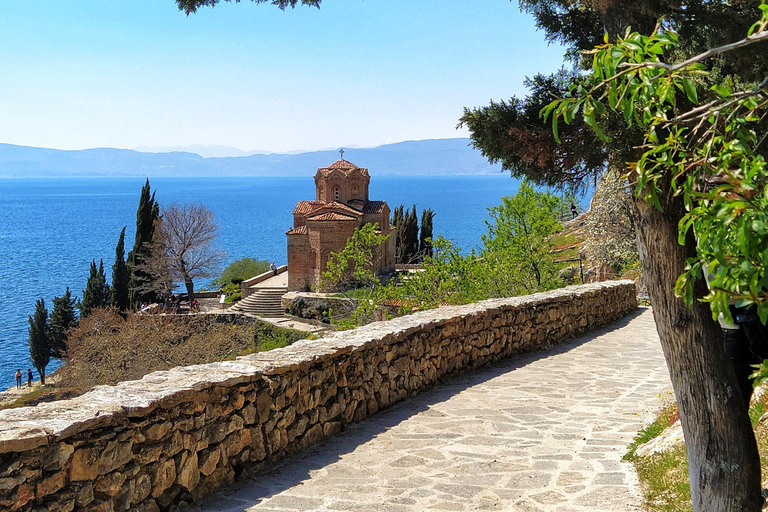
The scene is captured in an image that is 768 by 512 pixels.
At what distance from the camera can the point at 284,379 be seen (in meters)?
5.66

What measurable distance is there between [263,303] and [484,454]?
4407cm

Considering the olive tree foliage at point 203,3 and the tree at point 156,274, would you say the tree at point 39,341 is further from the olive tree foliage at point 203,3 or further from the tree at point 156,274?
the olive tree foliage at point 203,3

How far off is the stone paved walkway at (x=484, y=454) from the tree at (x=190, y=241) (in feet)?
172

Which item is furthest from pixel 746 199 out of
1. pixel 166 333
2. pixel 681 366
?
pixel 166 333

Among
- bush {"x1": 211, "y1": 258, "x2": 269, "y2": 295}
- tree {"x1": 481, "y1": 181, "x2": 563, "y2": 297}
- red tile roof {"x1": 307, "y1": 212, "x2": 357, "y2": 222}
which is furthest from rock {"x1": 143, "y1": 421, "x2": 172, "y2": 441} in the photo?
bush {"x1": 211, "y1": 258, "x2": 269, "y2": 295}

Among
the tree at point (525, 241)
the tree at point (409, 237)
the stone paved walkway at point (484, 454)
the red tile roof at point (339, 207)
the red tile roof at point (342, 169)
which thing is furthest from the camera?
the tree at point (409, 237)

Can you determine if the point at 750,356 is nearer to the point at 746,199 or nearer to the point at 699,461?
the point at 699,461

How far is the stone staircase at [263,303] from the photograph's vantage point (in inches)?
1870

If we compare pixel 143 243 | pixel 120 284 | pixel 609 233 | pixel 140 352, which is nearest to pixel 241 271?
pixel 143 243

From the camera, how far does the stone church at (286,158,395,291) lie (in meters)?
49.7

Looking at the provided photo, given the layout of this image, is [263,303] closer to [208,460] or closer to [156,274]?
[156,274]

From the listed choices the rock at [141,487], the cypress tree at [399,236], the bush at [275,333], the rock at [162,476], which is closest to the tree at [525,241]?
the rock at [162,476]

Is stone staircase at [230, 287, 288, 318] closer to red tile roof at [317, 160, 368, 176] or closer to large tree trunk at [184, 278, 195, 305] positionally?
large tree trunk at [184, 278, 195, 305]

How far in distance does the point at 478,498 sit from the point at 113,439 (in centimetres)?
249
